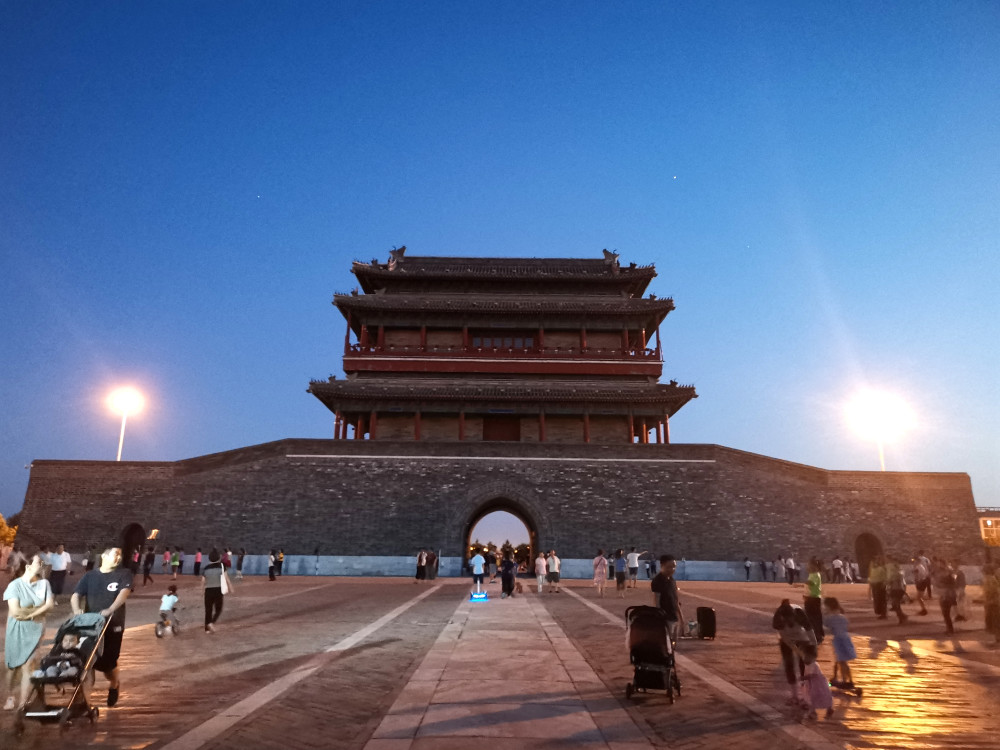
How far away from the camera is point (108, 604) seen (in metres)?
5.39

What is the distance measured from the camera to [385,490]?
26.7m

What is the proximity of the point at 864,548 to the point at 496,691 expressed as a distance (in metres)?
26.1

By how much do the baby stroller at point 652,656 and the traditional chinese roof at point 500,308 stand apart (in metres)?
28.0

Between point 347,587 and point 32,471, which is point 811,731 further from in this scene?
point 32,471

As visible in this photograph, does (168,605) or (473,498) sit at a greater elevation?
(473,498)

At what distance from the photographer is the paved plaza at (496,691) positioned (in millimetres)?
4414

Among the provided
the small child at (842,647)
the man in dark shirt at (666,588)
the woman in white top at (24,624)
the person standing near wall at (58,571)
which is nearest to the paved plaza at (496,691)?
the small child at (842,647)

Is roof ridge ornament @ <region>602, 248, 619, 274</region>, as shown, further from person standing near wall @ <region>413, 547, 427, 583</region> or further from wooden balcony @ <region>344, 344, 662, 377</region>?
person standing near wall @ <region>413, 547, 427, 583</region>

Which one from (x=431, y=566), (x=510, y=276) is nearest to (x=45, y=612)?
(x=431, y=566)

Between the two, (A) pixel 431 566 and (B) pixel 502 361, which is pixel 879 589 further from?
(B) pixel 502 361

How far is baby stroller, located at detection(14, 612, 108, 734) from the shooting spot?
4.67 metres

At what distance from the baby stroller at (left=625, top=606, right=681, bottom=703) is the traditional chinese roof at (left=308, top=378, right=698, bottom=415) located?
951 inches

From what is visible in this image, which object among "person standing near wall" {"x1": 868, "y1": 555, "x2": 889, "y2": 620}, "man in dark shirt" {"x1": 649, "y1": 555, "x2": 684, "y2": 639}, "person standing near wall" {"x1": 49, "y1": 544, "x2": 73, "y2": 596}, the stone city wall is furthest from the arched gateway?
"man in dark shirt" {"x1": 649, "y1": 555, "x2": 684, "y2": 639}

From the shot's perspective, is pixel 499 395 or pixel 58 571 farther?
pixel 499 395
